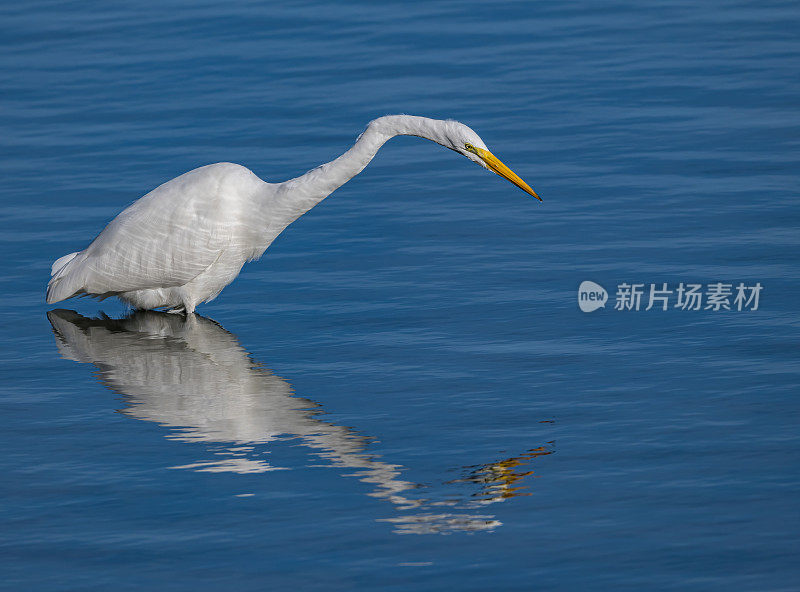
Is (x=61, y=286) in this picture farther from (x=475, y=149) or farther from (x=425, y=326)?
(x=475, y=149)

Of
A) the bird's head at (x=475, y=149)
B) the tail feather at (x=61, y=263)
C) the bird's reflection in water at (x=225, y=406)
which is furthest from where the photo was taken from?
the tail feather at (x=61, y=263)

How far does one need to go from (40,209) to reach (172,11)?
7.27 meters

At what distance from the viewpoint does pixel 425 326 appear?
1018 centimetres

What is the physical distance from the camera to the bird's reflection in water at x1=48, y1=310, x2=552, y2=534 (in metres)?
7.58

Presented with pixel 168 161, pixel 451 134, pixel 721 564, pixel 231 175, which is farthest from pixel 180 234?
pixel 721 564

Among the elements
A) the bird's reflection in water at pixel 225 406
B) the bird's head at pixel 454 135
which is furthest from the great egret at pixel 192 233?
the bird's head at pixel 454 135

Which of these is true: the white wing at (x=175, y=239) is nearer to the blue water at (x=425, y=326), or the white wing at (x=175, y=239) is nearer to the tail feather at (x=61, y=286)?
the tail feather at (x=61, y=286)

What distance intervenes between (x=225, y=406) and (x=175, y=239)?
2.26m

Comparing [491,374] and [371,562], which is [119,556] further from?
[491,374]

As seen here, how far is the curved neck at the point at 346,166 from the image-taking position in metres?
10.2

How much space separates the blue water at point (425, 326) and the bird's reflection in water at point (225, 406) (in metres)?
0.03

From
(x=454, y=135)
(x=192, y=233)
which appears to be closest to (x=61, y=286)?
(x=192, y=233)

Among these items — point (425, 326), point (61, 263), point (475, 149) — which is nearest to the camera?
point (475, 149)

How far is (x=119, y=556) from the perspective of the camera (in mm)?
7086
